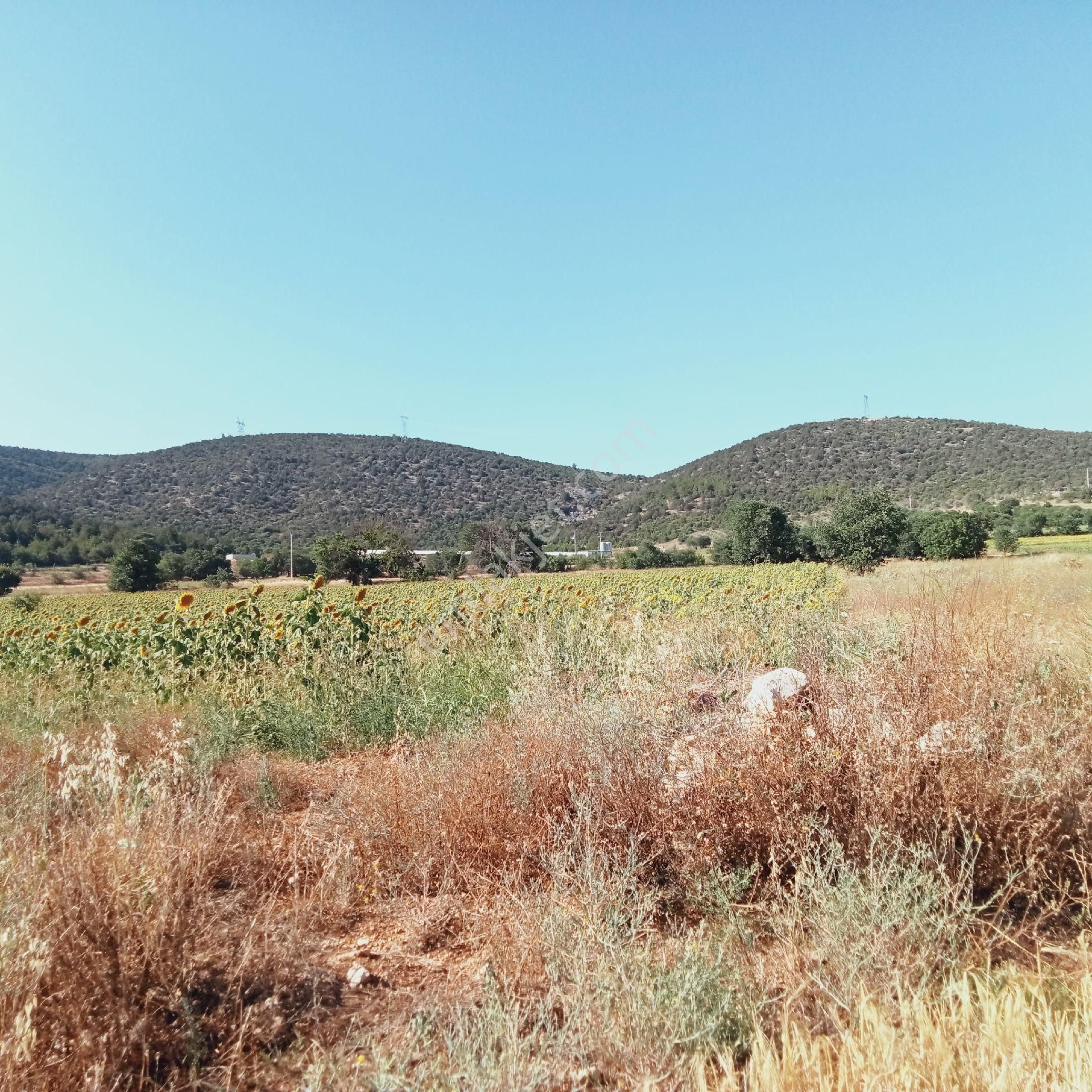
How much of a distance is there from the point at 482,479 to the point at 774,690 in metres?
40.5

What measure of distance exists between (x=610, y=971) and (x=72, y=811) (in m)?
Answer: 2.45

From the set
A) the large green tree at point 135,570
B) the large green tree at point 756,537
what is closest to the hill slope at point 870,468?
the large green tree at point 756,537

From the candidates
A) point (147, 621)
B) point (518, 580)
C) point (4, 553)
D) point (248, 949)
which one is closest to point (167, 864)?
point (248, 949)

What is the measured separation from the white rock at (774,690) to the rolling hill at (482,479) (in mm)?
28627

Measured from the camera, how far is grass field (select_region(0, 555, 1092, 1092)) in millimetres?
1672

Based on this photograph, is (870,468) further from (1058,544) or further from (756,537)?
(756,537)

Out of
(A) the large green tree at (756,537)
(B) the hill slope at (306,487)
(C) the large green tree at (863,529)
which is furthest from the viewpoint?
(A) the large green tree at (756,537)

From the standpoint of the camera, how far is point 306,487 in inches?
1850

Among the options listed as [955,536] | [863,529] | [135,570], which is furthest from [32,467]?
[955,536]

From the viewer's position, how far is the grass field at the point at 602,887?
65.8 inches

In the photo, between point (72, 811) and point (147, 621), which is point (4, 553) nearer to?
point (147, 621)

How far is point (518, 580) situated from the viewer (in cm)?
1234

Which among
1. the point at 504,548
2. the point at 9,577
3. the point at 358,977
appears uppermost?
the point at 504,548

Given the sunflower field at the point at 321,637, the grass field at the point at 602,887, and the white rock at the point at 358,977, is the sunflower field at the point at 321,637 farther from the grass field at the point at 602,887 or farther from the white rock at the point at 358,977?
the white rock at the point at 358,977
